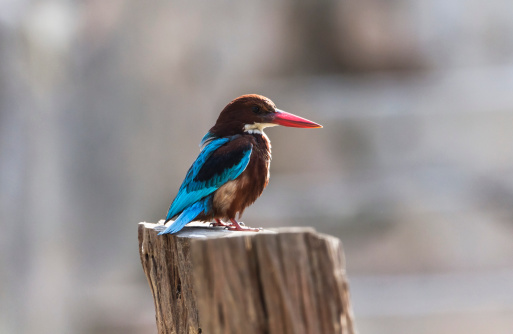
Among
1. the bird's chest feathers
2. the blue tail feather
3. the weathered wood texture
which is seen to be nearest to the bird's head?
the bird's chest feathers

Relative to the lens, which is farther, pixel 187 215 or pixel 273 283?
pixel 187 215

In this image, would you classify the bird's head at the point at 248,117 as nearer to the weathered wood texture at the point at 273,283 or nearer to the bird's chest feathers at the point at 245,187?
the bird's chest feathers at the point at 245,187

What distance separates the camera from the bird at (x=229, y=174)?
2.40 meters

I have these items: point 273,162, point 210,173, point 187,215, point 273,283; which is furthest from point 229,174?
point 273,162

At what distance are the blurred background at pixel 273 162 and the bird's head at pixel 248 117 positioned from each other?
4.05m

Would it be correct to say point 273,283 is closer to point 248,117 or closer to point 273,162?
point 248,117

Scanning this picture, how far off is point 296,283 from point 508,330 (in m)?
5.92

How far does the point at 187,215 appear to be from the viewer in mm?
2242

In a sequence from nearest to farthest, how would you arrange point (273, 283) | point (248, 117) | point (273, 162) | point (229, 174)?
point (273, 283), point (229, 174), point (248, 117), point (273, 162)

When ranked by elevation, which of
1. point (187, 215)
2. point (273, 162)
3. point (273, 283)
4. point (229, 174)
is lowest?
point (273, 283)

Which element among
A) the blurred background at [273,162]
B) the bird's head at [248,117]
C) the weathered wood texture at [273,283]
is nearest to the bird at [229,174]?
the bird's head at [248,117]

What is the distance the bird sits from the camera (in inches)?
94.6

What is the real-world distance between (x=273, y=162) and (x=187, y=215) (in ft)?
15.1

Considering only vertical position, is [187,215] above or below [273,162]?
below
